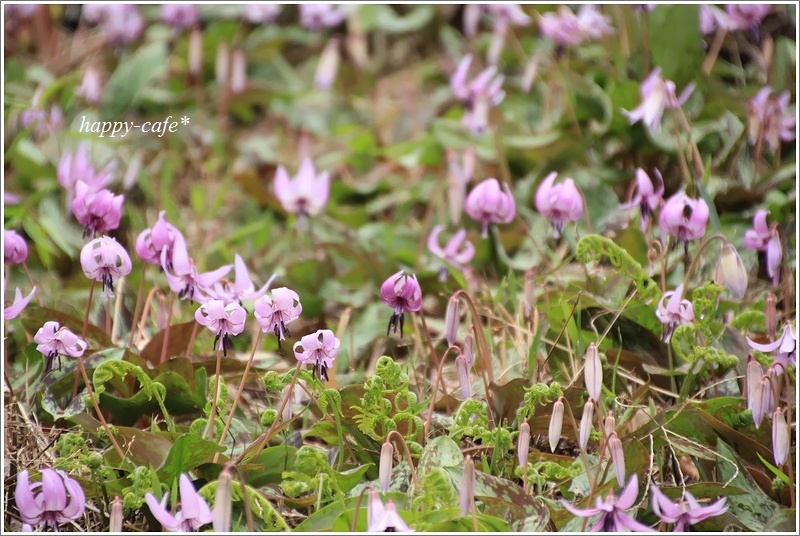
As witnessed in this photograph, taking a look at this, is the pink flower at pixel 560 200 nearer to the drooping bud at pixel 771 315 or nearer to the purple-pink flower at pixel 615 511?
the drooping bud at pixel 771 315

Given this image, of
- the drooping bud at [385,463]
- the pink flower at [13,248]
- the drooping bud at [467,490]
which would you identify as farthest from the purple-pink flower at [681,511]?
the pink flower at [13,248]

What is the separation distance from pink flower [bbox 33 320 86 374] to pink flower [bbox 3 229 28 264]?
11.9 inches

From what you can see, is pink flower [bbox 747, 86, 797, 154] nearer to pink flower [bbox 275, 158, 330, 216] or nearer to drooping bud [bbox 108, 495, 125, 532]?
pink flower [bbox 275, 158, 330, 216]

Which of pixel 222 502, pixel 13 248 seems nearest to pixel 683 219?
pixel 222 502

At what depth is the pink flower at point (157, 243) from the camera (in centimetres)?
156

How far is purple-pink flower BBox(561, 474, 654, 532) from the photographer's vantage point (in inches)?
50.1

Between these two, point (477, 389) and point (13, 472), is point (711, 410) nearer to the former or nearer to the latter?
point (477, 389)

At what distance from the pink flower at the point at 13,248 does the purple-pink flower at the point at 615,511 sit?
1076 millimetres

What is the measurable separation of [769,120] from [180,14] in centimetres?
207

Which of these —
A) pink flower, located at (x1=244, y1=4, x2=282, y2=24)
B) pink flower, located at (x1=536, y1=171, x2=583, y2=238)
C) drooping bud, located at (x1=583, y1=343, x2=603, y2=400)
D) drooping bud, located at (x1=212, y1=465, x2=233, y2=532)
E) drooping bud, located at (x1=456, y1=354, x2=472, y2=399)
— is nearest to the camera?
drooping bud, located at (x1=212, y1=465, x2=233, y2=532)

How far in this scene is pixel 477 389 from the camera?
177cm

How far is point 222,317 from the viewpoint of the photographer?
1.42 meters

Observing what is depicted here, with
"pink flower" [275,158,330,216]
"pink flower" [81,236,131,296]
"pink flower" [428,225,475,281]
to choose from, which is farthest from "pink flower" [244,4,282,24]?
"pink flower" [81,236,131,296]

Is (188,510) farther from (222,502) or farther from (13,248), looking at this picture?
(13,248)
